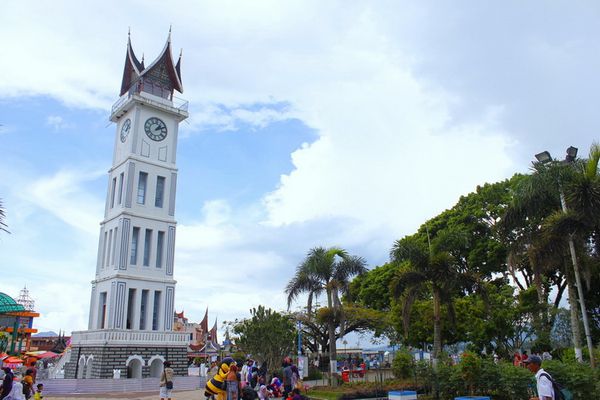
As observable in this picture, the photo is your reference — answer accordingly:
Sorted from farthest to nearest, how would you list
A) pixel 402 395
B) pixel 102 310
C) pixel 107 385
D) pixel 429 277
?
pixel 102 310 → pixel 107 385 → pixel 429 277 → pixel 402 395

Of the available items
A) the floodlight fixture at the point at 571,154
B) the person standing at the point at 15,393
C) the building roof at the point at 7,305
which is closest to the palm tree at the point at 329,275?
the floodlight fixture at the point at 571,154

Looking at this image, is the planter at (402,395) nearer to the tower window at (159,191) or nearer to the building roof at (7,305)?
the tower window at (159,191)

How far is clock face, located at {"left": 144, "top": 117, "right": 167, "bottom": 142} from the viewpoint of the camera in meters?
39.2

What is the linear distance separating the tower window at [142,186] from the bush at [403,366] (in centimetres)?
2411

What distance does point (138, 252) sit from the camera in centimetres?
3634

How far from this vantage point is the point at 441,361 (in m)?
17.3

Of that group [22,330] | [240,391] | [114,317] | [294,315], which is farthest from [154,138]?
[22,330]

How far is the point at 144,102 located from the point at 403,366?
93.4ft

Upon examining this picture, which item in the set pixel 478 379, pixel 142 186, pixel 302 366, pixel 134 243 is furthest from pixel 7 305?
pixel 478 379

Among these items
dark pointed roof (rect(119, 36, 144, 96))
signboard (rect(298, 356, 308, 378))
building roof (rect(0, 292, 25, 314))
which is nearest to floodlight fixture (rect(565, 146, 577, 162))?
signboard (rect(298, 356, 308, 378))

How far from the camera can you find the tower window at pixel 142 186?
3751 centimetres

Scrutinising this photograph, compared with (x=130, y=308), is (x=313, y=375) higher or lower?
lower

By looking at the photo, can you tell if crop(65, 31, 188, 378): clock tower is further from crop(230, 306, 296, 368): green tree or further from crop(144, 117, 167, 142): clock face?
crop(230, 306, 296, 368): green tree

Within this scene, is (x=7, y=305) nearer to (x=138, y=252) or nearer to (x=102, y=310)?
(x=102, y=310)
